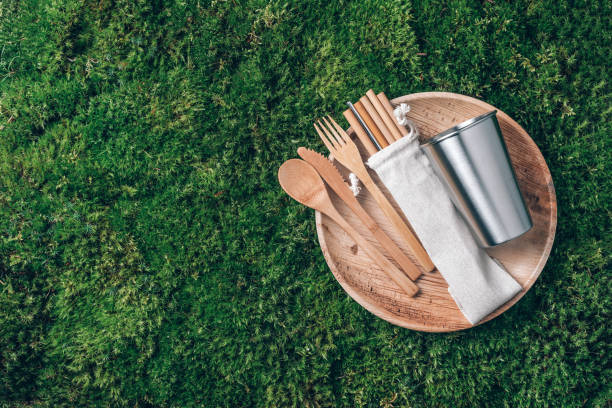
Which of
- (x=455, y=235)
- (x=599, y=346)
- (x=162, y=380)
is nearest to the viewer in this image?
(x=455, y=235)

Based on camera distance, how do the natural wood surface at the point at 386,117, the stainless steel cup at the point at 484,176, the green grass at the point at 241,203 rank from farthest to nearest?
1. the green grass at the point at 241,203
2. the natural wood surface at the point at 386,117
3. the stainless steel cup at the point at 484,176

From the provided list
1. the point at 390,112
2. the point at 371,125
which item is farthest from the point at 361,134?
the point at 390,112

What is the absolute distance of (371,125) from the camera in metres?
1.92

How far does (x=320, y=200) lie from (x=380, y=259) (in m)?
0.41

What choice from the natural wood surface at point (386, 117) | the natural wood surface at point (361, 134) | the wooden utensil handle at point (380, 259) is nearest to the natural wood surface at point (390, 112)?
the natural wood surface at point (386, 117)

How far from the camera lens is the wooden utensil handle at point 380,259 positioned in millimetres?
1955

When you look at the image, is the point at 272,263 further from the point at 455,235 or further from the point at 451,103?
the point at 451,103

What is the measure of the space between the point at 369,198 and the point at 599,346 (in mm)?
1478

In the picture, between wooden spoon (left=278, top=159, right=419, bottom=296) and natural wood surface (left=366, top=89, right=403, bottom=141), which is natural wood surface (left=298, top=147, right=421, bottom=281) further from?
natural wood surface (left=366, top=89, right=403, bottom=141)

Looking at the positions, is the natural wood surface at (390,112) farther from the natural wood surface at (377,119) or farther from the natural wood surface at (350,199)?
the natural wood surface at (350,199)

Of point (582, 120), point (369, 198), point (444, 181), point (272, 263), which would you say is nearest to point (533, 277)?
point (444, 181)

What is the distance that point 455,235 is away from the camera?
1840 mm

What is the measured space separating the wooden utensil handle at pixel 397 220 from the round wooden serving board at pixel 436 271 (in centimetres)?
8

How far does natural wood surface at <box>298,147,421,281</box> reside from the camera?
196 cm
